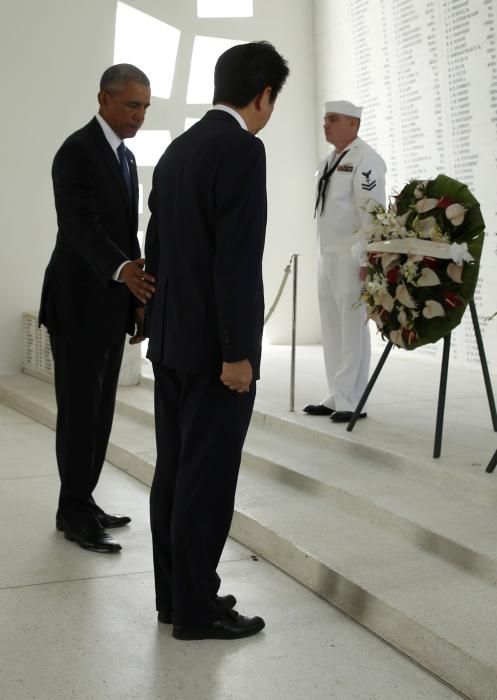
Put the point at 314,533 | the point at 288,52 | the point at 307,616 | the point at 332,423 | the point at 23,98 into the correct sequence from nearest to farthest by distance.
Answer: the point at 307,616, the point at 314,533, the point at 332,423, the point at 23,98, the point at 288,52

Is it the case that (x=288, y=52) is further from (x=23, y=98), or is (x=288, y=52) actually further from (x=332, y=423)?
(x=332, y=423)

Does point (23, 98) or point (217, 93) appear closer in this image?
point (217, 93)

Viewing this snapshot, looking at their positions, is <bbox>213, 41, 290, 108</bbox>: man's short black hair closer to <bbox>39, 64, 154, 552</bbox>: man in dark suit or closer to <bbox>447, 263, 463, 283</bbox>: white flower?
<bbox>39, 64, 154, 552</bbox>: man in dark suit

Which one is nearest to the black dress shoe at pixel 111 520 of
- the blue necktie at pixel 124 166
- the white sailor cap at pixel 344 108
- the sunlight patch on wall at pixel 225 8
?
the blue necktie at pixel 124 166

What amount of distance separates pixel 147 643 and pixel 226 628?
24 cm

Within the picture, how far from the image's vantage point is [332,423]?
5.12 meters

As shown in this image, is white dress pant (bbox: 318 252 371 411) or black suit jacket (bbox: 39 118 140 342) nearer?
black suit jacket (bbox: 39 118 140 342)

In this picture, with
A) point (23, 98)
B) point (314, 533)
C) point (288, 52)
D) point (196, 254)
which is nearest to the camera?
point (196, 254)

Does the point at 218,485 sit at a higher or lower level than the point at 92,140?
lower

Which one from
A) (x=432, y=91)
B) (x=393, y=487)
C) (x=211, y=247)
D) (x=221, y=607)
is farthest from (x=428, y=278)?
(x=432, y=91)

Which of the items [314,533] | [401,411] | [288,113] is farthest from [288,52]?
[314,533]

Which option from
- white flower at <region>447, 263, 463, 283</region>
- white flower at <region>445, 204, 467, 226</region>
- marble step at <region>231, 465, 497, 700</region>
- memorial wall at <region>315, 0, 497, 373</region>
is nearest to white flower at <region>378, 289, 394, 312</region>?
white flower at <region>447, 263, 463, 283</region>

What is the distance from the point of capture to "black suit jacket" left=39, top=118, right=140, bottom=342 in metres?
3.64

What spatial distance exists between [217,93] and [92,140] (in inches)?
43.3
